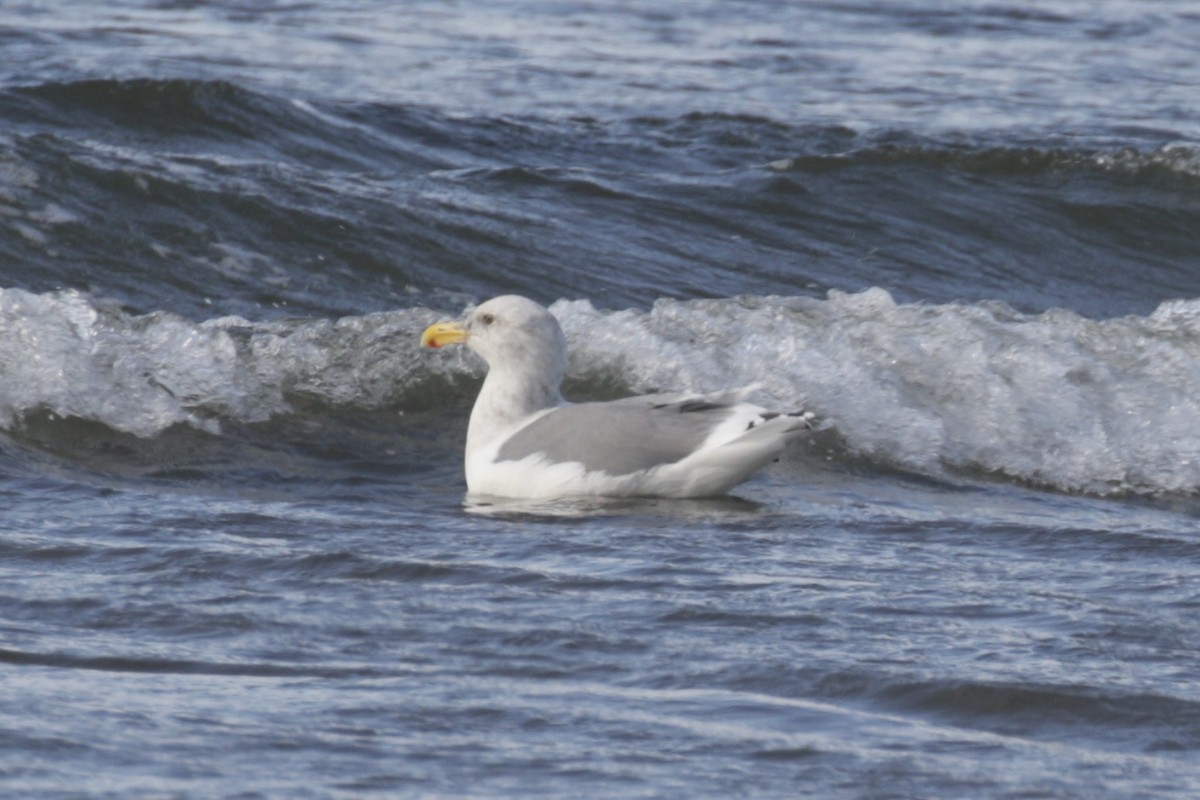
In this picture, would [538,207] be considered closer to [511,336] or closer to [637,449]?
[511,336]

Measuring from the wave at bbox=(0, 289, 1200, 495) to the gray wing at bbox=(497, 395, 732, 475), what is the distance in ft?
3.66

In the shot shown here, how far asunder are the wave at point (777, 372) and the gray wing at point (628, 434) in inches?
44.0

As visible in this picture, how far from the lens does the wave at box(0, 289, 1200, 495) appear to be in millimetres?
7297

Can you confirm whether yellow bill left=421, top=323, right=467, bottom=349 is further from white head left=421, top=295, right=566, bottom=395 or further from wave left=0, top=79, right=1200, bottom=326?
wave left=0, top=79, right=1200, bottom=326

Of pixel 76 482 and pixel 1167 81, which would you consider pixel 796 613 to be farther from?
pixel 1167 81

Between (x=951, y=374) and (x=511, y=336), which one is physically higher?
(x=511, y=336)

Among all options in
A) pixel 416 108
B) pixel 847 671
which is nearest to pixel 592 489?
pixel 847 671

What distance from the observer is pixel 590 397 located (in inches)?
313

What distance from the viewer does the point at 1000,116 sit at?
13.9 meters

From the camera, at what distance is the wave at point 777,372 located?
7.30m

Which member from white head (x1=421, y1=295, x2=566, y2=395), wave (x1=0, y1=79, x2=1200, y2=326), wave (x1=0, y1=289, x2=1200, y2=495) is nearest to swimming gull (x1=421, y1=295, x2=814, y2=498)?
white head (x1=421, y1=295, x2=566, y2=395)

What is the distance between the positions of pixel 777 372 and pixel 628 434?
1.71 metres

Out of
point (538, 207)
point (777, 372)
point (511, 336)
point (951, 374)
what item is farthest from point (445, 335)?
point (538, 207)

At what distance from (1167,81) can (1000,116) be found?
2.29 metres
